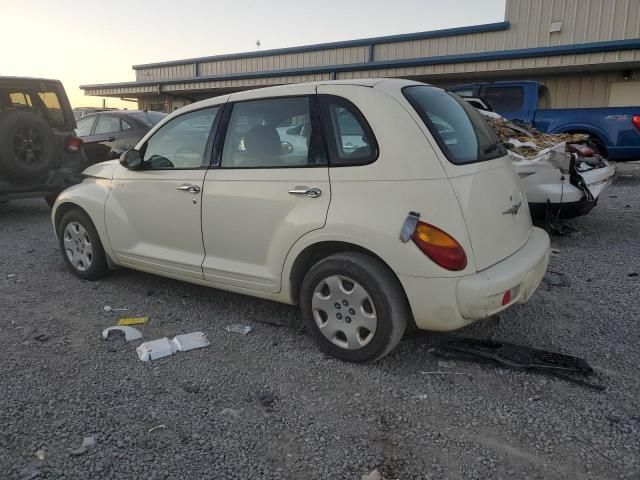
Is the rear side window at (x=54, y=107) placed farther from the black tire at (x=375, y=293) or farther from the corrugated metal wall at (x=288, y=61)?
Answer: the corrugated metal wall at (x=288, y=61)

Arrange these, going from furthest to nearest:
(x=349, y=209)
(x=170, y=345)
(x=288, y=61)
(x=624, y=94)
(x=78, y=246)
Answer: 1. (x=288, y=61)
2. (x=624, y=94)
3. (x=78, y=246)
4. (x=170, y=345)
5. (x=349, y=209)

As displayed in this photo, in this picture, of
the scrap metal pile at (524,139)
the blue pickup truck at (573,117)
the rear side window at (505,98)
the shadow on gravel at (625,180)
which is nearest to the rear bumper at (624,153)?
the blue pickup truck at (573,117)

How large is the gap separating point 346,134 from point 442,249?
3.12ft

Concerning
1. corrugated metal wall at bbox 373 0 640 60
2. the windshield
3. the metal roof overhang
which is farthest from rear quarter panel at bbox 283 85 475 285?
corrugated metal wall at bbox 373 0 640 60

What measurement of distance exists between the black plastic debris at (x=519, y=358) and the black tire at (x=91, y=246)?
308cm

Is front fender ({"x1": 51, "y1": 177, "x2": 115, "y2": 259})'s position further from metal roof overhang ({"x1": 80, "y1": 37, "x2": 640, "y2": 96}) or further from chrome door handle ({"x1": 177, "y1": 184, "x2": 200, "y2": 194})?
metal roof overhang ({"x1": 80, "y1": 37, "x2": 640, "y2": 96})

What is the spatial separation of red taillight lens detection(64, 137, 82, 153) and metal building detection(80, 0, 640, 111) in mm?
11404

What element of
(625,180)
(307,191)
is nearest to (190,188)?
(307,191)

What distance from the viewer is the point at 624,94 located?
14.3 m

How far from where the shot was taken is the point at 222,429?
2.64m

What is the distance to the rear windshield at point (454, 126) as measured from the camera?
312 cm

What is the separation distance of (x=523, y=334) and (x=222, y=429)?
7.17 feet

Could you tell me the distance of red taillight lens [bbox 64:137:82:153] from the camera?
7.86 metres

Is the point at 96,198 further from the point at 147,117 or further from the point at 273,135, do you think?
the point at 147,117
